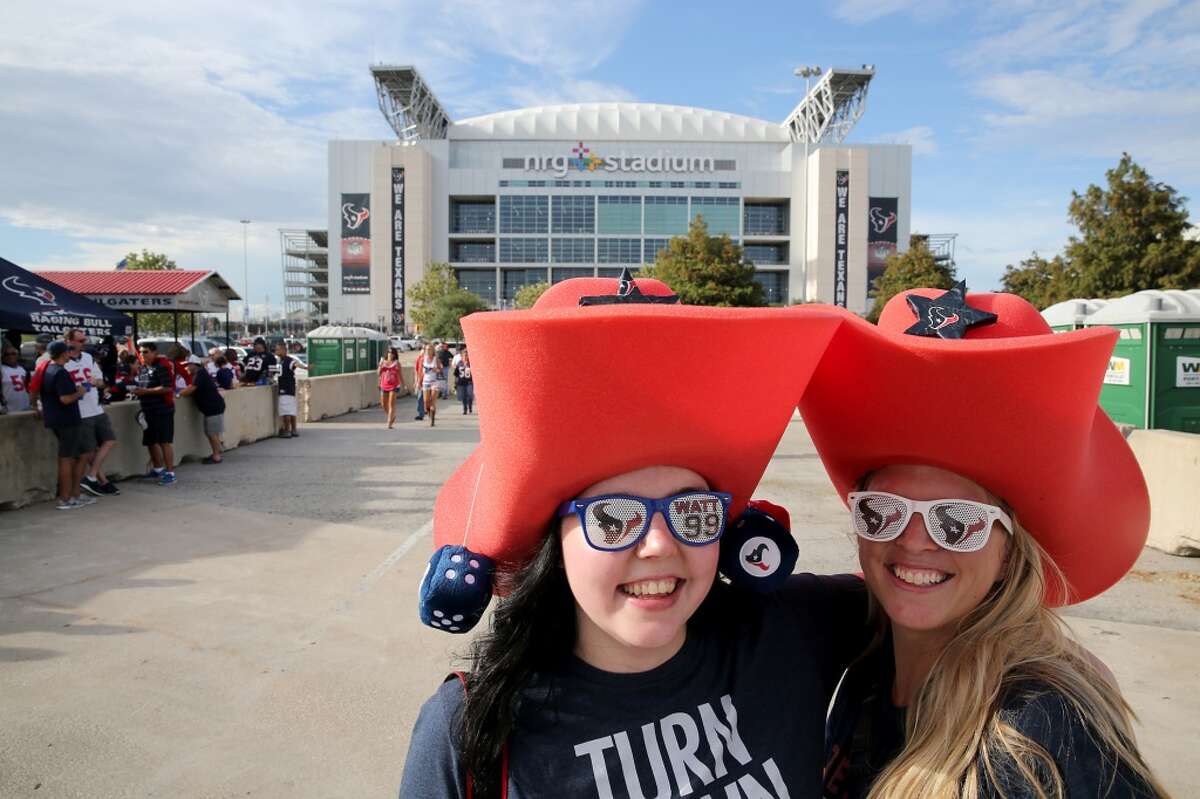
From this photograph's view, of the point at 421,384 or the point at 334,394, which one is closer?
the point at 421,384

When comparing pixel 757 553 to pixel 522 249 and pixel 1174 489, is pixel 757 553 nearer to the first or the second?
pixel 1174 489

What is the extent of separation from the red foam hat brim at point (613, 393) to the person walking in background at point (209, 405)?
11.2 metres

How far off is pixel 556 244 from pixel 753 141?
Answer: 25.5 metres

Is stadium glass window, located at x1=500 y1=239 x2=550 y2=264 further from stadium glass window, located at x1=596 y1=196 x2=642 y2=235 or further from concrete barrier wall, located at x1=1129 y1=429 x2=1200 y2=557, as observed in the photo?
concrete barrier wall, located at x1=1129 y1=429 x2=1200 y2=557

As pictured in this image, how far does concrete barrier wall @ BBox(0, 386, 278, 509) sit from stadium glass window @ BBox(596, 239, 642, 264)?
63.9 metres

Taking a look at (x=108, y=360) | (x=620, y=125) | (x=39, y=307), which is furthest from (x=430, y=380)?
(x=620, y=125)

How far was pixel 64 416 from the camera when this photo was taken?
26.8 feet

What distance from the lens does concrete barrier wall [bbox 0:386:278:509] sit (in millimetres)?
8039

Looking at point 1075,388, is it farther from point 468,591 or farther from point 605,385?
point 468,591

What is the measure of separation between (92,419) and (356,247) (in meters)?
70.1

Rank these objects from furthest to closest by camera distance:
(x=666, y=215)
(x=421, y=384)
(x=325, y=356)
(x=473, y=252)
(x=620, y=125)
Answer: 1. (x=620, y=125)
2. (x=473, y=252)
3. (x=666, y=215)
4. (x=325, y=356)
5. (x=421, y=384)

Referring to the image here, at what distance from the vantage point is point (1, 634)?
4.65 metres

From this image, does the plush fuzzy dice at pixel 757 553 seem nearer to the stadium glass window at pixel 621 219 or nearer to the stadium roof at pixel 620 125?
the stadium glass window at pixel 621 219

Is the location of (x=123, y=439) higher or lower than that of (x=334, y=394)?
lower
